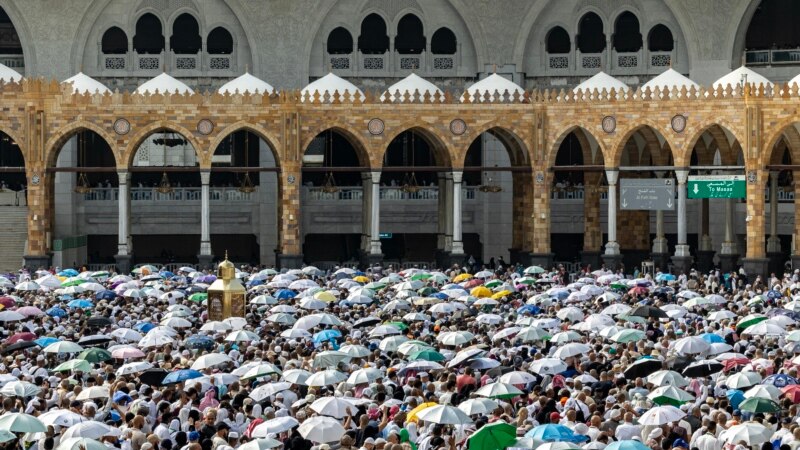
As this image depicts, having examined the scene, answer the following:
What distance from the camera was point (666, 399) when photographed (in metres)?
21.0

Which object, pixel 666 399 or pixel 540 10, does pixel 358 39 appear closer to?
pixel 540 10

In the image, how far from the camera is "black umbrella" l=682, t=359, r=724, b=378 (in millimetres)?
23406

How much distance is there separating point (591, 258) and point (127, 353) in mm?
30899

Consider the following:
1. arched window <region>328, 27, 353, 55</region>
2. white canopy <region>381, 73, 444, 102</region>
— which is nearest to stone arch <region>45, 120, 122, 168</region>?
white canopy <region>381, 73, 444, 102</region>

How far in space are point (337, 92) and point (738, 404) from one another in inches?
1279

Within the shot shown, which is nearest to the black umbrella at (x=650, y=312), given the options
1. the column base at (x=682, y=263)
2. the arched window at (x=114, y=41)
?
the column base at (x=682, y=263)

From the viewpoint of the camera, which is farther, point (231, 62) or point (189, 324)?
point (231, 62)

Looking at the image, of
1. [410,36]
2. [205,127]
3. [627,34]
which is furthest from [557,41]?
[205,127]

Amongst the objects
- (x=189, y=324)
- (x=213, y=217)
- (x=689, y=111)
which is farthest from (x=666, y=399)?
(x=213, y=217)

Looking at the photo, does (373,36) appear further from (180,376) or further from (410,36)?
(180,376)

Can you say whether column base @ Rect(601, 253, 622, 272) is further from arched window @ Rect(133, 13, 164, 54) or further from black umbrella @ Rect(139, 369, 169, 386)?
black umbrella @ Rect(139, 369, 169, 386)

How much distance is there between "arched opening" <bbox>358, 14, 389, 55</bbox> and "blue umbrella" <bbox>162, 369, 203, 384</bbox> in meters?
37.6

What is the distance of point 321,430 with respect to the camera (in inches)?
727

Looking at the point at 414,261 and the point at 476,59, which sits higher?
the point at 476,59
